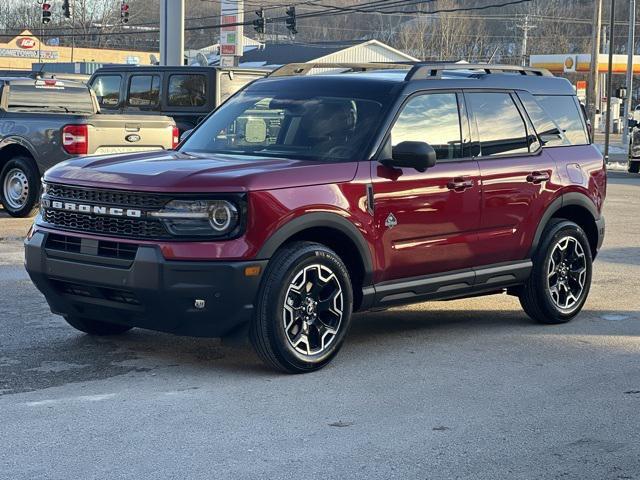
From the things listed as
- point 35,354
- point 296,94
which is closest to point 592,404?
point 296,94

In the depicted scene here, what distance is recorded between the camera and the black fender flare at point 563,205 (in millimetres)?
8219

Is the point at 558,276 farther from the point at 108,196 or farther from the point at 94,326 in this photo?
the point at 108,196

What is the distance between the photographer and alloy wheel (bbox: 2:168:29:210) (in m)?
14.6

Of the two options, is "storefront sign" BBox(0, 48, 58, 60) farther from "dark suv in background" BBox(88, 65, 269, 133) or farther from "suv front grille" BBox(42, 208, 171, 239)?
"suv front grille" BBox(42, 208, 171, 239)

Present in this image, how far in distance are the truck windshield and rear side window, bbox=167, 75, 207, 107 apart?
2252mm

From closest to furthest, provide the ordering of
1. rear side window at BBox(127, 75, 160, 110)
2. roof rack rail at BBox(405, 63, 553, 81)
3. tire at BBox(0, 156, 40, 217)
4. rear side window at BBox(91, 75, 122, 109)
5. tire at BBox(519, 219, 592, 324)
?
roof rack rail at BBox(405, 63, 553, 81)
tire at BBox(519, 219, 592, 324)
tire at BBox(0, 156, 40, 217)
rear side window at BBox(127, 75, 160, 110)
rear side window at BBox(91, 75, 122, 109)

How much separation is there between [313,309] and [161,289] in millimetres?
970

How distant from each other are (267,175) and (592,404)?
2.28 metres

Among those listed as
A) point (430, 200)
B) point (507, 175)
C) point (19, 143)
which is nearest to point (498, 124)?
point (507, 175)

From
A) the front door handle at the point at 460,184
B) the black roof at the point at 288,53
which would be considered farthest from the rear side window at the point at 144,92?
the black roof at the point at 288,53

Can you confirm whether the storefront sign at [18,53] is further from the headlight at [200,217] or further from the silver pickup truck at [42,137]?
the headlight at [200,217]

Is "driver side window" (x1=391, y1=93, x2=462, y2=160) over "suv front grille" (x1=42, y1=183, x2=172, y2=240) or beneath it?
over

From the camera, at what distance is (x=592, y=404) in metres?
6.14

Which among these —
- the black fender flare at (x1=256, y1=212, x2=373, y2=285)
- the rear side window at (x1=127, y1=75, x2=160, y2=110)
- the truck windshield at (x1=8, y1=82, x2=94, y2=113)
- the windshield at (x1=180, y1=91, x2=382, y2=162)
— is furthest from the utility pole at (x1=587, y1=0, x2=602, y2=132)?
the black fender flare at (x1=256, y1=212, x2=373, y2=285)
